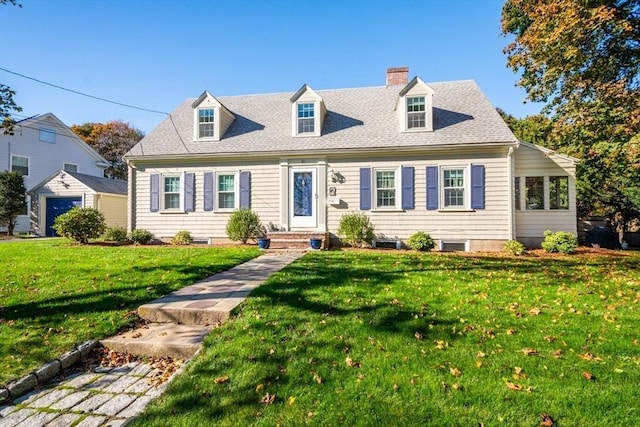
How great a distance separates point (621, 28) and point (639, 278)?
18.2 feet

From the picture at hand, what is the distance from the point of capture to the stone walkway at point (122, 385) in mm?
2564

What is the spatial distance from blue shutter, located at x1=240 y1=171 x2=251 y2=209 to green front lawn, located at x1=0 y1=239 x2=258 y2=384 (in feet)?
11.9

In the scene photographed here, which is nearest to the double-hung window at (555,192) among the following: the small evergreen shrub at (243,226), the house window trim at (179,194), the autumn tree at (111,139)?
the small evergreen shrub at (243,226)

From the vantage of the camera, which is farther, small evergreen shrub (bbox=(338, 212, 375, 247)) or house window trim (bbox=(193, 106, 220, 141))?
house window trim (bbox=(193, 106, 220, 141))

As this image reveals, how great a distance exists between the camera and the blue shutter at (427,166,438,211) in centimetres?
1134

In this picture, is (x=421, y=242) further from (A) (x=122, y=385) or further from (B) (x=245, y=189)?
(A) (x=122, y=385)

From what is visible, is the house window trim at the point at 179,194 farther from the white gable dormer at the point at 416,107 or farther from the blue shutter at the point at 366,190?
the white gable dormer at the point at 416,107

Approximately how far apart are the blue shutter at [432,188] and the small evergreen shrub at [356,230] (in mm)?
2161

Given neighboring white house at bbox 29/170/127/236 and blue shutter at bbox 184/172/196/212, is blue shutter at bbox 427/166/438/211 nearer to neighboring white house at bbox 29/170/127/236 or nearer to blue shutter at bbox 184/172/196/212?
blue shutter at bbox 184/172/196/212

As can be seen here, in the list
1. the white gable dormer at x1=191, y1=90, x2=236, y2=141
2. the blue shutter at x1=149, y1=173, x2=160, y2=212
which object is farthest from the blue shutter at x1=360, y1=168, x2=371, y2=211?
the blue shutter at x1=149, y1=173, x2=160, y2=212

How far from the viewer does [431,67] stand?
561 inches

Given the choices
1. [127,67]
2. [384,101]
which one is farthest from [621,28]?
[127,67]

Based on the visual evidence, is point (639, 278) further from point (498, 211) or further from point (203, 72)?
point (203, 72)

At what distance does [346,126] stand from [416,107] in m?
2.60
